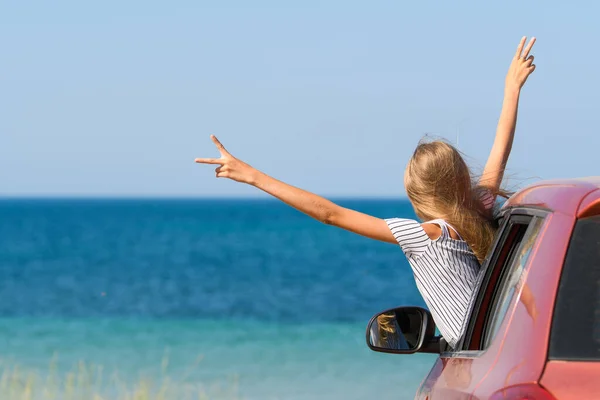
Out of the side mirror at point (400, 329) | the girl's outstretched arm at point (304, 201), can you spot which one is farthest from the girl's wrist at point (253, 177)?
the side mirror at point (400, 329)

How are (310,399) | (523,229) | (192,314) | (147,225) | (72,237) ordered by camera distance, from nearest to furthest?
(523,229)
(310,399)
(192,314)
(72,237)
(147,225)

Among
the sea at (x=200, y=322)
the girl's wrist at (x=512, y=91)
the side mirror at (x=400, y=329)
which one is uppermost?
the girl's wrist at (x=512, y=91)

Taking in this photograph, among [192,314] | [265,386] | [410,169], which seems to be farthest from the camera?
[192,314]

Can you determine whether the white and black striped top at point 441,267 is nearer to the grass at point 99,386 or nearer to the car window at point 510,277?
the car window at point 510,277

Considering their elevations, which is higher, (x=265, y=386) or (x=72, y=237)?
(x=265, y=386)

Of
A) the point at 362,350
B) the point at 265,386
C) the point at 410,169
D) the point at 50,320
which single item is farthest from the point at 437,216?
the point at 50,320

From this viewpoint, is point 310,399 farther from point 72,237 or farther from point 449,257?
point 72,237

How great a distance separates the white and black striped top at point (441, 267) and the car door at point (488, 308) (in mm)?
333

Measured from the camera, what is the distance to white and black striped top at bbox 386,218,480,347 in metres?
4.00

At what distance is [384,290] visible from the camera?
37938 mm

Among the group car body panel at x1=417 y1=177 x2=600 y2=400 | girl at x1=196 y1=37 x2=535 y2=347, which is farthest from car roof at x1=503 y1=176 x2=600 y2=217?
girl at x1=196 y1=37 x2=535 y2=347

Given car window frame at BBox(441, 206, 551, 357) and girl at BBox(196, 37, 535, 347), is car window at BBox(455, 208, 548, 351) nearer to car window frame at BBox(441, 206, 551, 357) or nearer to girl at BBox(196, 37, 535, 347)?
car window frame at BBox(441, 206, 551, 357)

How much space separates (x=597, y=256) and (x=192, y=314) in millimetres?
27657

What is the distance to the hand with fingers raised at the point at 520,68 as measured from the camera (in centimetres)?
512
